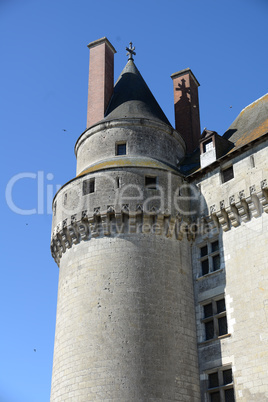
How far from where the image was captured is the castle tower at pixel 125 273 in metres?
16.3

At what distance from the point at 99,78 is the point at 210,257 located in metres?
9.67

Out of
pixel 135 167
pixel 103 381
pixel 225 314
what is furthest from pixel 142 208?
pixel 103 381

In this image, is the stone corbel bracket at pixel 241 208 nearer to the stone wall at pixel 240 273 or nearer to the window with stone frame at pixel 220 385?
the stone wall at pixel 240 273

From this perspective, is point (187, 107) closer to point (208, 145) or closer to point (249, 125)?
point (249, 125)

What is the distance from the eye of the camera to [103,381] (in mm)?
16000

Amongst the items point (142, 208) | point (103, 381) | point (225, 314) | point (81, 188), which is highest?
point (81, 188)

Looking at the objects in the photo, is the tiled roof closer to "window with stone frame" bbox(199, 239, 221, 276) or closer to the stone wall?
the stone wall

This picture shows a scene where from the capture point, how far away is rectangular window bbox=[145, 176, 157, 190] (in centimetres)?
1922

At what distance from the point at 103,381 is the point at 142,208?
226 inches

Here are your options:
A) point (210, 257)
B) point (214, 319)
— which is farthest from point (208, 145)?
point (214, 319)

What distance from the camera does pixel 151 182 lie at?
19.5 m

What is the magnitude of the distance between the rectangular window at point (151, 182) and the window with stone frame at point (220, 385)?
6.42 meters

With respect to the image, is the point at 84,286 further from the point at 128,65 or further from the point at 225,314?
the point at 128,65

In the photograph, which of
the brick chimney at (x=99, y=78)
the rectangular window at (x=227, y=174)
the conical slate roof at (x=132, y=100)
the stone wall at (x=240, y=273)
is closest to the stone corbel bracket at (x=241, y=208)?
the stone wall at (x=240, y=273)
